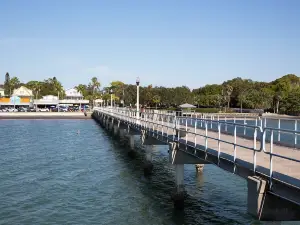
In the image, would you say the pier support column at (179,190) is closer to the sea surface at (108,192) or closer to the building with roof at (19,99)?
the sea surface at (108,192)

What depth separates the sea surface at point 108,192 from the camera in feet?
62.1

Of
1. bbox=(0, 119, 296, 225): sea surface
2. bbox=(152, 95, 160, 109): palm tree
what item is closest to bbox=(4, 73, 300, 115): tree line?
bbox=(152, 95, 160, 109): palm tree

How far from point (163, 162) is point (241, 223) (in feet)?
53.0

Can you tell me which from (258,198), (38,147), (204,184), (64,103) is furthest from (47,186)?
(64,103)

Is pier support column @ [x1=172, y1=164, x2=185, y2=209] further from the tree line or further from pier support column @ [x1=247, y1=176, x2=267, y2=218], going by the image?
the tree line

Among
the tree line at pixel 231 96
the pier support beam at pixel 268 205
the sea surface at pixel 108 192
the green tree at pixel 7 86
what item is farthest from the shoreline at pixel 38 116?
the pier support beam at pixel 268 205

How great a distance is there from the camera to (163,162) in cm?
3394

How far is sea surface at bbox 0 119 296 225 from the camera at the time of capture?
1893 centimetres

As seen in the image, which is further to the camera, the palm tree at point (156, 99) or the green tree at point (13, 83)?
the green tree at point (13, 83)

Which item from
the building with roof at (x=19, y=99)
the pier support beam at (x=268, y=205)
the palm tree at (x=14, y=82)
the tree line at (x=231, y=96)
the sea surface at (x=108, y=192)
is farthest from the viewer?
the palm tree at (x=14, y=82)

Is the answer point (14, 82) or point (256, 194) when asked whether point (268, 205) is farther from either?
point (14, 82)

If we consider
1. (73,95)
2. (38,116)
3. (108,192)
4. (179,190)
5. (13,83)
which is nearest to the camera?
(179,190)

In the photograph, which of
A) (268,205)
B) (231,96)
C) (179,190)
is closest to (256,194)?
(268,205)

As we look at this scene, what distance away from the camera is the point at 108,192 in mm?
23766
